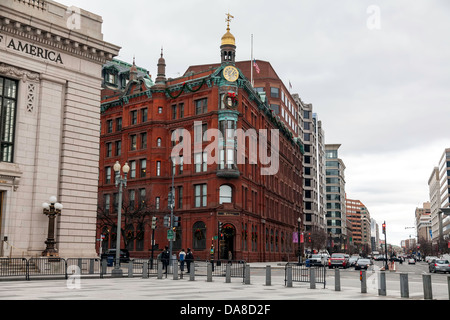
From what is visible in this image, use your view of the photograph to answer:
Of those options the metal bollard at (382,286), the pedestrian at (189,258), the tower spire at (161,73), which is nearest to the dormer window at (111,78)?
the tower spire at (161,73)

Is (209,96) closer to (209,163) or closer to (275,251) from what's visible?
(209,163)

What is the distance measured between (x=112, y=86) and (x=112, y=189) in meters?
24.4

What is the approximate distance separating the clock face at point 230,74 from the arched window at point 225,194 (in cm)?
1340

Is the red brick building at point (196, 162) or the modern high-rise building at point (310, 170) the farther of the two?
the modern high-rise building at point (310, 170)

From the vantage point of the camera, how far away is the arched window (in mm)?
60312

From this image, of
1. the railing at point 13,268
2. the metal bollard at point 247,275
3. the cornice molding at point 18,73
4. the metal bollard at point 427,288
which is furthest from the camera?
the cornice molding at point 18,73

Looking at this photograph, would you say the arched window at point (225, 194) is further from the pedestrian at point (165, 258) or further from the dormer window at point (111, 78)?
the dormer window at point (111, 78)

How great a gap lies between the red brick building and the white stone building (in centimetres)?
2680

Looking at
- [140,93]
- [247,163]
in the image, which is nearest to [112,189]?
[140,93]

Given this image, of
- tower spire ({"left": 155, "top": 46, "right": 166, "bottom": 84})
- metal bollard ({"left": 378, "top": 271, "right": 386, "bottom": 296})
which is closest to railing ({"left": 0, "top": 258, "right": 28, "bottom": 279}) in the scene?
metal bollard ({"left": 378, "top": 271, "right": 386, "bottom": 296})

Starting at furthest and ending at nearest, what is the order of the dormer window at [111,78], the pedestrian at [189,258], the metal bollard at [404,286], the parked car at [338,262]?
the dormer window at [111,78], the parked car at [338,262], the pedestrian at [189,258], the metal bollard at [404,286]

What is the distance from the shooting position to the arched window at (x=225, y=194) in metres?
60.3

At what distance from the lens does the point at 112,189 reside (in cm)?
7162

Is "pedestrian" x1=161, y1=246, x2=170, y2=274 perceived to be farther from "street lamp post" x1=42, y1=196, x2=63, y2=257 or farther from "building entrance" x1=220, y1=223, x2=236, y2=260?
"building entrance" x1=220, y1=223, x2=236, y2=260
